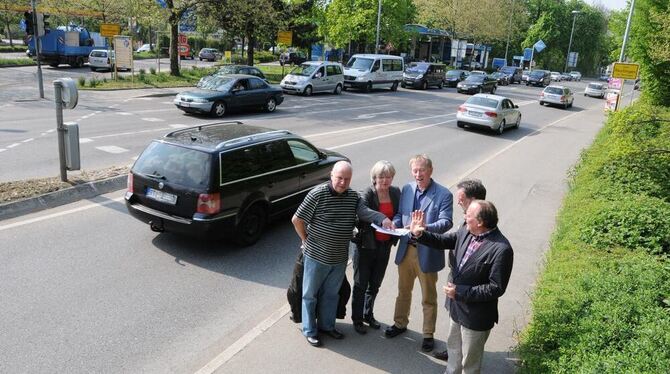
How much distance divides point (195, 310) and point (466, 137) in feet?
50.4

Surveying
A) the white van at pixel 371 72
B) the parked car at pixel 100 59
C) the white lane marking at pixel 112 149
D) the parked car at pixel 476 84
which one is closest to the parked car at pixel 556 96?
the parked car at pixel 476 84

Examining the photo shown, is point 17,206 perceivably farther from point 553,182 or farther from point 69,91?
point 553,182

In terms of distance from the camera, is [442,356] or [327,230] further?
[442,356]

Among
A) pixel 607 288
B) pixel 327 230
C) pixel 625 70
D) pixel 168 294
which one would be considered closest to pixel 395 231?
pixel 327 230

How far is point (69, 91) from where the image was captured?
29.2 feet

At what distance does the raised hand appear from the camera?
14.0 ft

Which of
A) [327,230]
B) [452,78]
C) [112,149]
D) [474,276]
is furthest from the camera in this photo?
[452,78]

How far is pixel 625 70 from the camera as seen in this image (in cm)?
1955

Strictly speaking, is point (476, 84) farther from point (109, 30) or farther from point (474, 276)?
point (474, 276)

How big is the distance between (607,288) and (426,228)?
153cm

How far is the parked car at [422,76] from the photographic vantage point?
1599 inches

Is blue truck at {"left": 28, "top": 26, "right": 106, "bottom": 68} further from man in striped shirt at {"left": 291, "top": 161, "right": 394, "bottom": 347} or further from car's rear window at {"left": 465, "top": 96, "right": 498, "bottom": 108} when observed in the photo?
man in striped shirt at {"left": 291, "top": 161, "right": 394, "bottom": 347}

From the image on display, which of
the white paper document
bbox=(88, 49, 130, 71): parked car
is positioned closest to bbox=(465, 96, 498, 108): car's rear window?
the white paper document

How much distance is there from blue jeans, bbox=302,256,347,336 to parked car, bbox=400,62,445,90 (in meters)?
36.8
